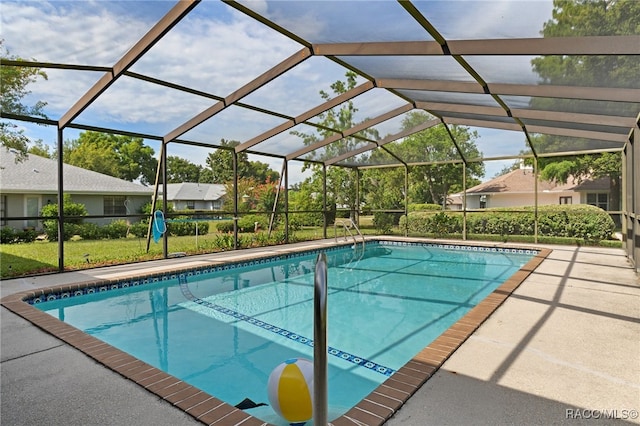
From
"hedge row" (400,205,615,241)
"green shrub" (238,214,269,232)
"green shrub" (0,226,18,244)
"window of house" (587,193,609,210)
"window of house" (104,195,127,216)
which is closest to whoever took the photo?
"hedge row" (400,205,615,241)

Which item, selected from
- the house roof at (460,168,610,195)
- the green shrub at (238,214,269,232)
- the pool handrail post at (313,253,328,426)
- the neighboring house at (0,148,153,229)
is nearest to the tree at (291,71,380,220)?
the green shrub at (238,214,269,232)

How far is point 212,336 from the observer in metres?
4.36

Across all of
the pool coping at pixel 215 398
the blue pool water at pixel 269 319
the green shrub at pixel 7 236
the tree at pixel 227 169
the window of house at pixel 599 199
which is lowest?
the blue pool water at pixel 269 319

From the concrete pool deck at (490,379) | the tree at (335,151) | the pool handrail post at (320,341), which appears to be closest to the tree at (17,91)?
the concrete pool deck at (490,379)

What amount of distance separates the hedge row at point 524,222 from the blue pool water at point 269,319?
4.47 meters

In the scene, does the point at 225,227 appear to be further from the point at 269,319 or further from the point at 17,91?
the point at 269,319

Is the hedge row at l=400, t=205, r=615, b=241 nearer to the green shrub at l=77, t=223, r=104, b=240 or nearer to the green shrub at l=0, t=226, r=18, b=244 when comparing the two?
the green shrub at l=77, t=223, r=104, b=240

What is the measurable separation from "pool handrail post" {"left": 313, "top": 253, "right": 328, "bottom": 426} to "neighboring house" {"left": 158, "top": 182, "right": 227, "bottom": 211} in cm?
2508

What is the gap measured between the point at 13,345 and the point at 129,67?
383 cm

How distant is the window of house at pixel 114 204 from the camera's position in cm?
1756

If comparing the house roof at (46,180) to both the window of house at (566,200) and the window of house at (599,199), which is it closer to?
the window of house at (566,200)

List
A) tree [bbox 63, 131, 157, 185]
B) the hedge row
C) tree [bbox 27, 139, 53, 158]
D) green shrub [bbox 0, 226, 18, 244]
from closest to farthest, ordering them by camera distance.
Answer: the hedge row, green shrub [bbox 0, 226, 18, 244], tree [bbox 27, 139, 53, 158], tree [bbox 63, 131, 157, 185]

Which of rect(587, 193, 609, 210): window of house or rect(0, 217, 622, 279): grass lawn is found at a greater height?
rect(587, 193, 609, 210): window of house

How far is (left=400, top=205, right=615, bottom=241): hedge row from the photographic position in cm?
1100
